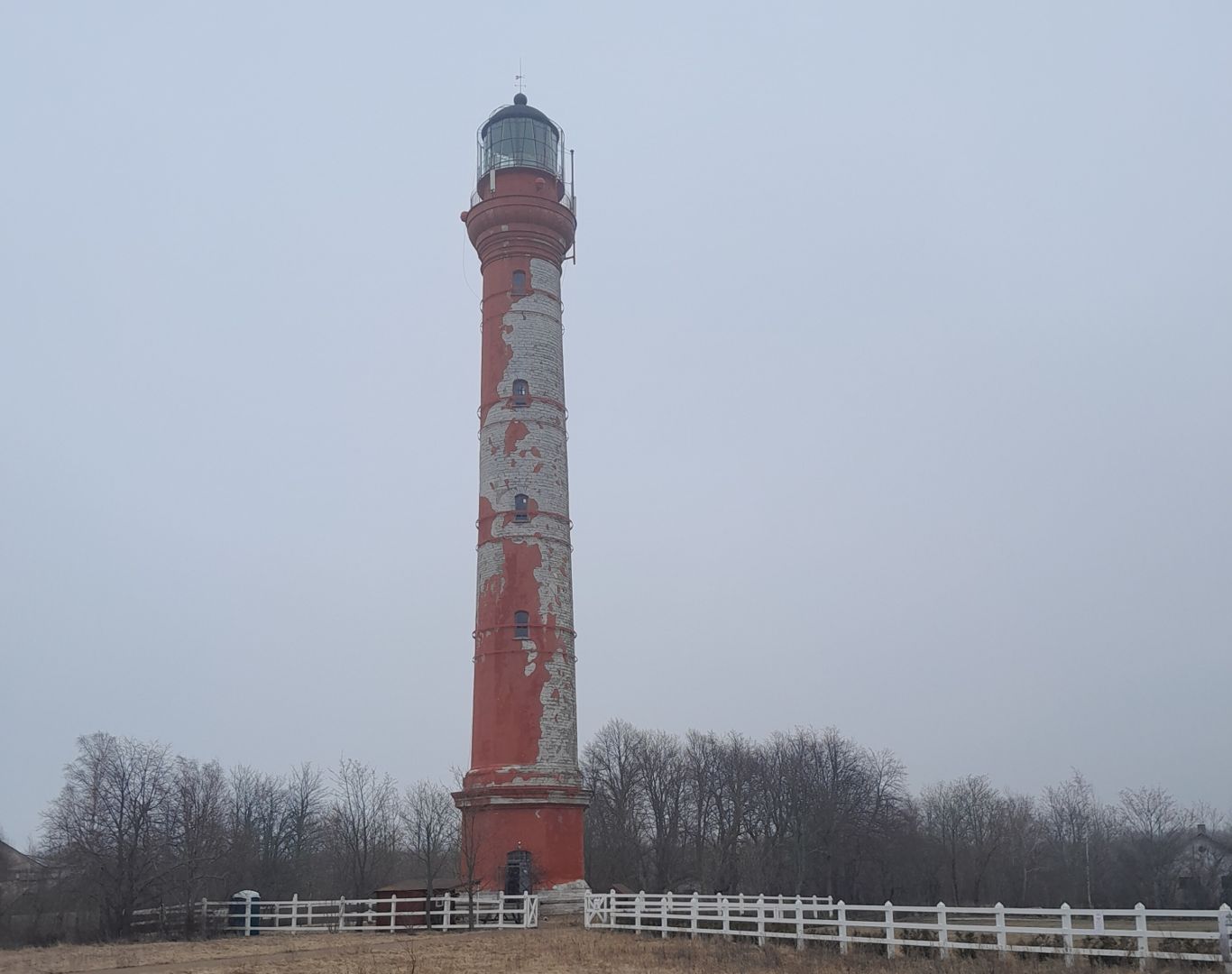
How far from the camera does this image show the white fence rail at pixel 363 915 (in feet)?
100

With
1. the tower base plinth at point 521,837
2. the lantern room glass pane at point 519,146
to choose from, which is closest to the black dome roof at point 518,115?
the lantern room glass pane at point 519,146

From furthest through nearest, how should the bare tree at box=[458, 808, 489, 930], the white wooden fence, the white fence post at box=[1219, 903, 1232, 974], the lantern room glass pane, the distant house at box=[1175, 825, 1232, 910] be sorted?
the distant house at box=[1175, 825, 1232, 910]
the lantern room glass pane
the bare tree at box=[458, 808, 489, 930]
the white wooden fence
the white fence post at box=[1219, 903, 1232, 974]

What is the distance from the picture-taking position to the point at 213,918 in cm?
3194

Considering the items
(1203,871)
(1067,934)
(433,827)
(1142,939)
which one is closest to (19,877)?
(433,827)

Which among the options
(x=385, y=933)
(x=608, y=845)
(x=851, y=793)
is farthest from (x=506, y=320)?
(x=851, y=793)

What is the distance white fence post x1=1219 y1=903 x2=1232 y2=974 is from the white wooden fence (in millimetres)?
12

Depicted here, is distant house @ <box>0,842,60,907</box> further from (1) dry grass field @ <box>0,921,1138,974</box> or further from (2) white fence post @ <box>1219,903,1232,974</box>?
(2) white fence post @ <box>1219,903,1232,974</box>

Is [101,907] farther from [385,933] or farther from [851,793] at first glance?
[851,793]

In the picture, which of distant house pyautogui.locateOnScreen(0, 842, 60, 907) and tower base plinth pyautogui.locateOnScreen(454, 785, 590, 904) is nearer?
tower base plinth pyautogui.locateOnScreen(454, 785, 590, 904)

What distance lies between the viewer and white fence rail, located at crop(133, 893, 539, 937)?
100 feet

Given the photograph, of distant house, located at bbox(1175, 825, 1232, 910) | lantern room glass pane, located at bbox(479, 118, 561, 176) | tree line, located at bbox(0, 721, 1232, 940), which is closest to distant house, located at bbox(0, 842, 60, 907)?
tree line, located at bbox(0, 721, 1232, 940)

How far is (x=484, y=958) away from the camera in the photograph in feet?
70.0

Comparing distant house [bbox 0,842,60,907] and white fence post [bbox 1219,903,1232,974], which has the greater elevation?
white fence post [bbox 1219,903,1232,974]

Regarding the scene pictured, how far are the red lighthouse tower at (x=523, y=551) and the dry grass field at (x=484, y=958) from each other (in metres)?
4.50
